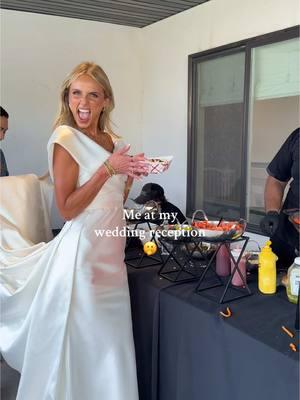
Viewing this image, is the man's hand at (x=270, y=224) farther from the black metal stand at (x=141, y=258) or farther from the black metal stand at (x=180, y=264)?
the black metal stand at (x=141, y=258)

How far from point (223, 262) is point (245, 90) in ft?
6.82

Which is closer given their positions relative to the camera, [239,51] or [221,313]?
[221,313]

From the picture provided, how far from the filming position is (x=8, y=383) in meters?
2.10

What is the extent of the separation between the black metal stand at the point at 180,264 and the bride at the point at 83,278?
20cm

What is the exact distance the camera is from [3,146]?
11.9 ft

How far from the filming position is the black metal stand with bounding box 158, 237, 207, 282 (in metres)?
1.53

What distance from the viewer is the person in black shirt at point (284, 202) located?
5.47 ft

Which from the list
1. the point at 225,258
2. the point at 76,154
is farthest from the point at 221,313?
the point at 76,154

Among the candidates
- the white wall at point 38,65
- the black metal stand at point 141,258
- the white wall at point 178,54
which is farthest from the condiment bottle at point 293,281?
the white wall at point 38,65

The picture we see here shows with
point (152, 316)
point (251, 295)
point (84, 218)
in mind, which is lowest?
point (152, 316)

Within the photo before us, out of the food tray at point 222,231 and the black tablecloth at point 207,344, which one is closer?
the black tablecloth at point 207,344

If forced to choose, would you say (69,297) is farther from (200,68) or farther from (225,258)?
(200,68)

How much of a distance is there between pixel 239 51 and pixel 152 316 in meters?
2.49

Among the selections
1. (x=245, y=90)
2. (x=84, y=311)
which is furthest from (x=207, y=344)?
(x=245, y=90)
